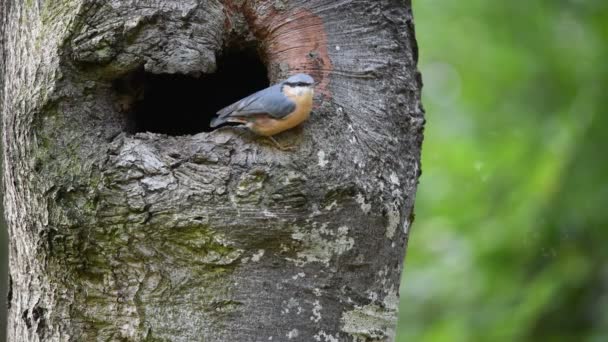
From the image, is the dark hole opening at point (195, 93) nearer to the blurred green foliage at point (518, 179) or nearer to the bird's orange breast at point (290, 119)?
the bird's orange breast at point (290, 119)

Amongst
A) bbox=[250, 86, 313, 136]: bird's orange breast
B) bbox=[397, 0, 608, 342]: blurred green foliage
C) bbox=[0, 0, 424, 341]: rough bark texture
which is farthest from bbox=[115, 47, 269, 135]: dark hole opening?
bbox=[397, 0, 608, 342]: blurred green foliage

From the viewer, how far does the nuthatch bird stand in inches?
89.1

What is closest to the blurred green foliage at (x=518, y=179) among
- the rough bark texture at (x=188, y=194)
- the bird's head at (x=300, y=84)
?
the rough bark texture at (x=188, y=194)

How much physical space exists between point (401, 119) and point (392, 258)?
0.40 m

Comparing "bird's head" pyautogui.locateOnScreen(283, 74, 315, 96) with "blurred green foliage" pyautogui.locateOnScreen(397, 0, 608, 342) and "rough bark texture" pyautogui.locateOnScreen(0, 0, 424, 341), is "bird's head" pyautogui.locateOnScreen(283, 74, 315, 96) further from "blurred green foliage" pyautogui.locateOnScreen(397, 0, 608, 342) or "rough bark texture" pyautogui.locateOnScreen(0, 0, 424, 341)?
"blurred green foliage" pyautogui.locateOnScreen(397, 0, 608, 342)

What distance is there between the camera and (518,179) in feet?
14.0

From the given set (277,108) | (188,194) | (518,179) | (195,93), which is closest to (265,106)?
(277,108)

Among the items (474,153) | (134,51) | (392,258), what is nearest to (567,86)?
(474,153)

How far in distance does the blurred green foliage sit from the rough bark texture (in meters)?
1.76

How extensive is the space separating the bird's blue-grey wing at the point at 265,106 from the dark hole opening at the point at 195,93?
1.02 feet

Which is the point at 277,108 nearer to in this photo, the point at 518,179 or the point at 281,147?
the point at 281,147

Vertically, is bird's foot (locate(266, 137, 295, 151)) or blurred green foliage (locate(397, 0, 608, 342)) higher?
blurred green foliage (locate(397, 0, 608, 342))

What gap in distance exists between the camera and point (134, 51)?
2375 mm

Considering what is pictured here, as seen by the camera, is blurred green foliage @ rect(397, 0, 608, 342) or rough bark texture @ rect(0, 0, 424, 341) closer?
rough bark texture @ rect(0, 0, 424, 341)
